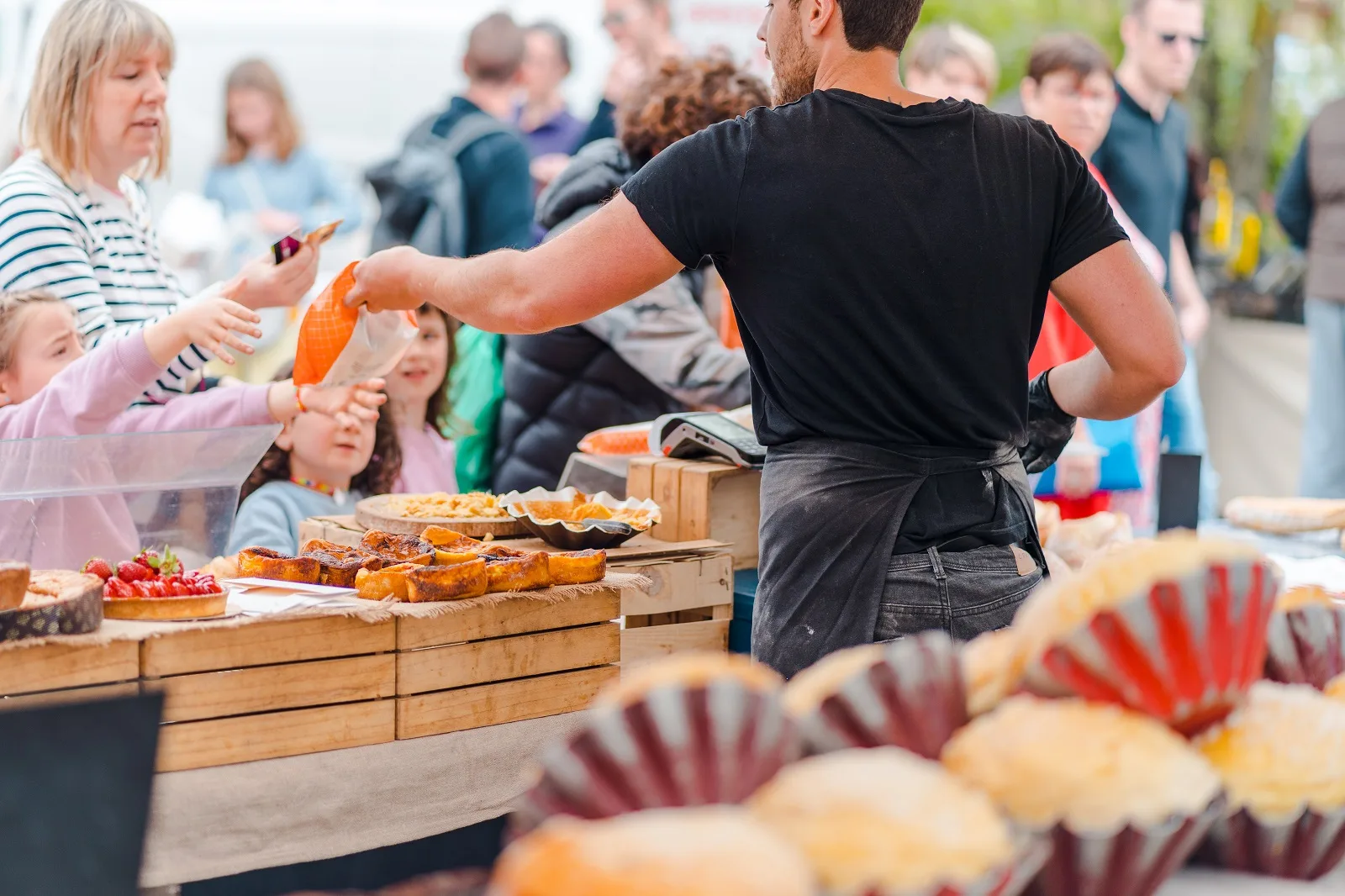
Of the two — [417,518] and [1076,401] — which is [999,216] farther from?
[417,518]

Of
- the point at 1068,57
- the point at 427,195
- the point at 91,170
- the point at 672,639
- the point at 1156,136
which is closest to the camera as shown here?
the point at 672,639

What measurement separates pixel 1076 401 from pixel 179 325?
5.24 feet

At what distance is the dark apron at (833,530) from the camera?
2.01 meters

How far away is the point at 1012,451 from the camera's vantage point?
2.10m

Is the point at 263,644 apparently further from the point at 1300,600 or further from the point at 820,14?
the point at 1300,600

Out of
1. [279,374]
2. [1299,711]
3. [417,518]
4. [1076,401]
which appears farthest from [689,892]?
[279,374]

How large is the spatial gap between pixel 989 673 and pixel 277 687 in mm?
1286

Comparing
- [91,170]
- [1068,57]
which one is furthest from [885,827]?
[1068,57]

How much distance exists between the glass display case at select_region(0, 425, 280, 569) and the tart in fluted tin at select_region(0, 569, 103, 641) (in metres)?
0.31

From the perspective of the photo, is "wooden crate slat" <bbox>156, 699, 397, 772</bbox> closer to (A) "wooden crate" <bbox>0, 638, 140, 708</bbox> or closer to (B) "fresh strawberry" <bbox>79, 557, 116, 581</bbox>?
(A) "wooden crate" <bbox>0, 638, 140, 708</bbox>

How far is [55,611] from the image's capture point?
6.15 ft

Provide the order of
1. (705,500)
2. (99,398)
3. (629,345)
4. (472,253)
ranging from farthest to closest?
1. (472,253)
2. (629,345)
3. (705,500)
4. (99,398)

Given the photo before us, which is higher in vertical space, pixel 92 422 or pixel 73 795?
pixel 92 422

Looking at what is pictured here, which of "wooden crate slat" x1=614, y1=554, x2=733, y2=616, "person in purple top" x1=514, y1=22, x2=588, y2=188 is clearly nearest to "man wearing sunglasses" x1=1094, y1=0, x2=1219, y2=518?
"person in purple top" x1=514, y1=22, x2=588, y2=188
